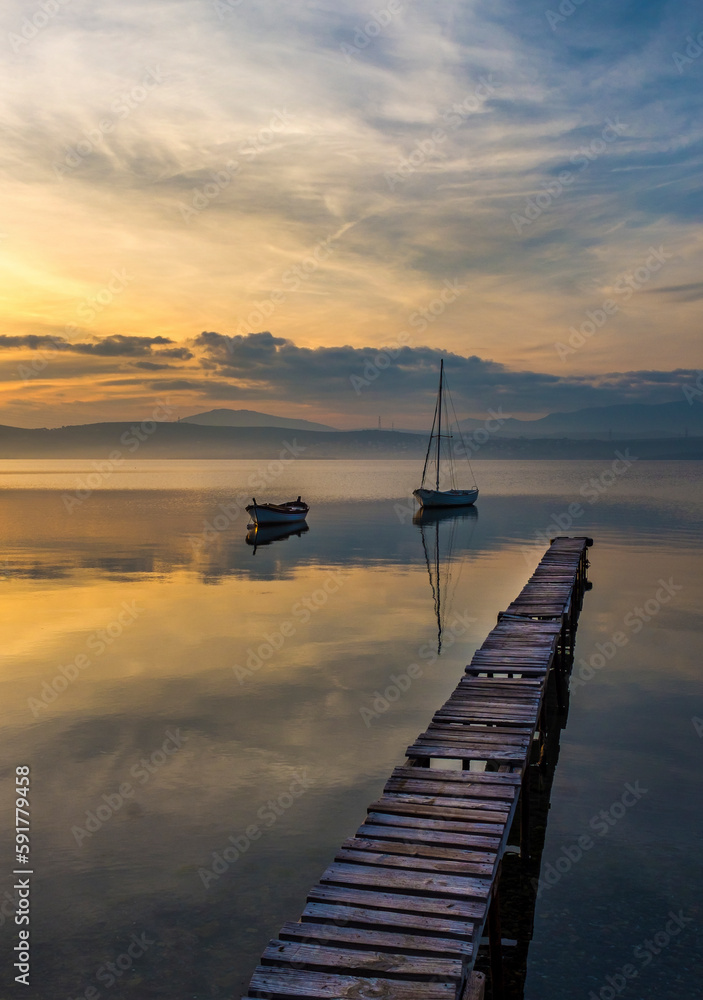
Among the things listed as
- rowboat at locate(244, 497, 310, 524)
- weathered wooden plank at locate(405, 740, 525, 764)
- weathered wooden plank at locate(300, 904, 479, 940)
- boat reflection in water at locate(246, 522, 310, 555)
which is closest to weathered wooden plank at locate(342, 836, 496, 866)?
weathered wooden plank at locate(300, 904, 479, 940)

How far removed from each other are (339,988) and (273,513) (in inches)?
2291

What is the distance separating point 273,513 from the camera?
64625 mm

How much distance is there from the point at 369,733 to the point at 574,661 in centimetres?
972

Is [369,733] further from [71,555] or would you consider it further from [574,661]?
[71,555]

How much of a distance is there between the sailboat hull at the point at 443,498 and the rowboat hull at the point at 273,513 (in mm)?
21724

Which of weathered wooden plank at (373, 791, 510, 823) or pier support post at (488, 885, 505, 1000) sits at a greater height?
weathered wooden plank at (373, 791, 510, 823)

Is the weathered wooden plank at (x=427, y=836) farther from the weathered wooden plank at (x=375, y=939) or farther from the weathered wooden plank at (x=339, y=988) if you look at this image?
the weathered wooden plank at (x=339, y=988)

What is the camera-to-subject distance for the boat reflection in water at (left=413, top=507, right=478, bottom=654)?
33.9 metres

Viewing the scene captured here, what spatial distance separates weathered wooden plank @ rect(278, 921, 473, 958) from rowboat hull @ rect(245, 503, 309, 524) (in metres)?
55.4

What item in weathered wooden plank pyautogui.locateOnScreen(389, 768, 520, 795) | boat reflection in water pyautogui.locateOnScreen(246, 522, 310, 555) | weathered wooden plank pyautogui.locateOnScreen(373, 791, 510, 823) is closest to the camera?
weathered wooden plank pyautogui.locateOnScreen(373, 791, 510, 823)

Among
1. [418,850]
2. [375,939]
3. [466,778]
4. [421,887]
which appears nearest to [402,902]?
[421,887]

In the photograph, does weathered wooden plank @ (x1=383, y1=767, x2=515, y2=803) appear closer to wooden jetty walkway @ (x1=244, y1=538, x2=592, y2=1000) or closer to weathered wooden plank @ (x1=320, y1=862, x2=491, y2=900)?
wooden jetty walkway @ (x1=244, y1=538, x2=592, y2=1000)

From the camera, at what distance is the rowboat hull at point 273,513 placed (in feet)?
209

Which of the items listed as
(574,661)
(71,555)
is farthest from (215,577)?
(574,661)
